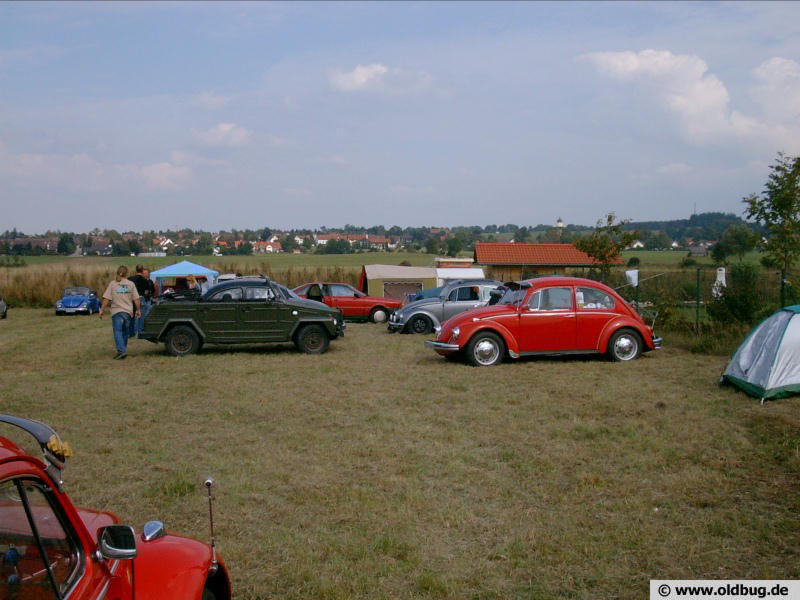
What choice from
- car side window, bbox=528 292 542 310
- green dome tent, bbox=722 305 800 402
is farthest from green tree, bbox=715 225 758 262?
green dome tent, bbox=722 305 800 402

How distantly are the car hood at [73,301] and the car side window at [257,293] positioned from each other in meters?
18.3

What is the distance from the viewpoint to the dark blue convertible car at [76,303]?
101 feet

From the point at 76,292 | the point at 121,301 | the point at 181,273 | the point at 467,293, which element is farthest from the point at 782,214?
the point at 76,292

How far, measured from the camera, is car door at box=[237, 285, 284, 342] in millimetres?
15367

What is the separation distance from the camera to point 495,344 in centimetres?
1340

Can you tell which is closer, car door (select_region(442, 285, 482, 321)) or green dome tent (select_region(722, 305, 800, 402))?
green dome tent (select_region(722, 305, 800, 402))

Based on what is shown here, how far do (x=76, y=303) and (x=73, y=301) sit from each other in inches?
7.4

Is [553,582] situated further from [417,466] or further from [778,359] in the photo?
[778,359]

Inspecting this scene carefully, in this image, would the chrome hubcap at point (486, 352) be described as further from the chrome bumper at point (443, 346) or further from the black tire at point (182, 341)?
the black tire at point (182, 341)

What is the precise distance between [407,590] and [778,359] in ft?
24.1

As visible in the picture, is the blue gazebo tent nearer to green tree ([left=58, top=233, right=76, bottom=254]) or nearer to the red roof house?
the red roof house

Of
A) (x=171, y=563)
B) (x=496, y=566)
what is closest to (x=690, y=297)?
(x=496, y=566)

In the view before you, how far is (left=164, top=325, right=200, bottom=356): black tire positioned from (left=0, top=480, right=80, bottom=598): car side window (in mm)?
13161

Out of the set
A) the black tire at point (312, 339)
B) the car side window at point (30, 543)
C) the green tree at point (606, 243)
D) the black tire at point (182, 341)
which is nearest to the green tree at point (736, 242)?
the green tree at point (606, 243)
